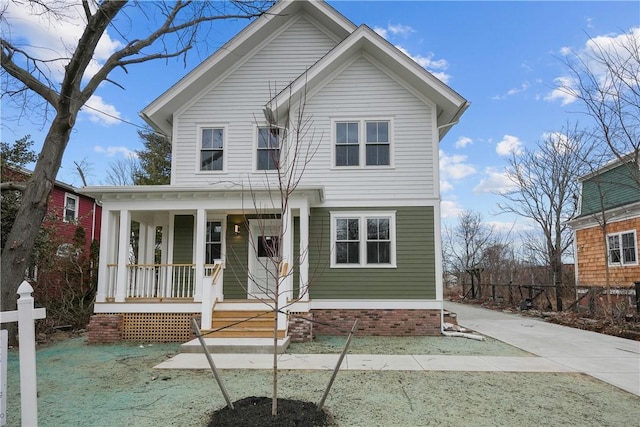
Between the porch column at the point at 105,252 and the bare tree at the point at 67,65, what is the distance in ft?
9.27

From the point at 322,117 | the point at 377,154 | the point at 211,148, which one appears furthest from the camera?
the point at 211,148

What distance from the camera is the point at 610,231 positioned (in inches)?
618

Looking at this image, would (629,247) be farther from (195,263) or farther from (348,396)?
(195,263)

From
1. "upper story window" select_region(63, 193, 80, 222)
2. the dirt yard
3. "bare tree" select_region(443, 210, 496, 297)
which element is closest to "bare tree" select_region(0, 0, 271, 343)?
the dirt yard

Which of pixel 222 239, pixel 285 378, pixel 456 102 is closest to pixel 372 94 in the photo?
pixel 456 102

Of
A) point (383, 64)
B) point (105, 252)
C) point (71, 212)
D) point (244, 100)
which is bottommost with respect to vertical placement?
point (105, 252)

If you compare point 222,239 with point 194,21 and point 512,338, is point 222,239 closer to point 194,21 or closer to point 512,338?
point 194,21

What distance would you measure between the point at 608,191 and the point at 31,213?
1819 cm

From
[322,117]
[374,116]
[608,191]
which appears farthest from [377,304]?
Result: [608,191]

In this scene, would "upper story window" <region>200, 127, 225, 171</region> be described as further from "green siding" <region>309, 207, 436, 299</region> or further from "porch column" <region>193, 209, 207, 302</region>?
"green siding" <region>309, 207, 436, 299</region>

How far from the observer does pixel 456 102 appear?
10.4 m

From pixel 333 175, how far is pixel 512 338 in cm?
578

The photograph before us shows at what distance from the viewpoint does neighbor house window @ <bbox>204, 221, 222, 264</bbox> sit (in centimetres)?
1091

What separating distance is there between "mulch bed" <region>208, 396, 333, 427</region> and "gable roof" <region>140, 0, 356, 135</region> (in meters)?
8.71
